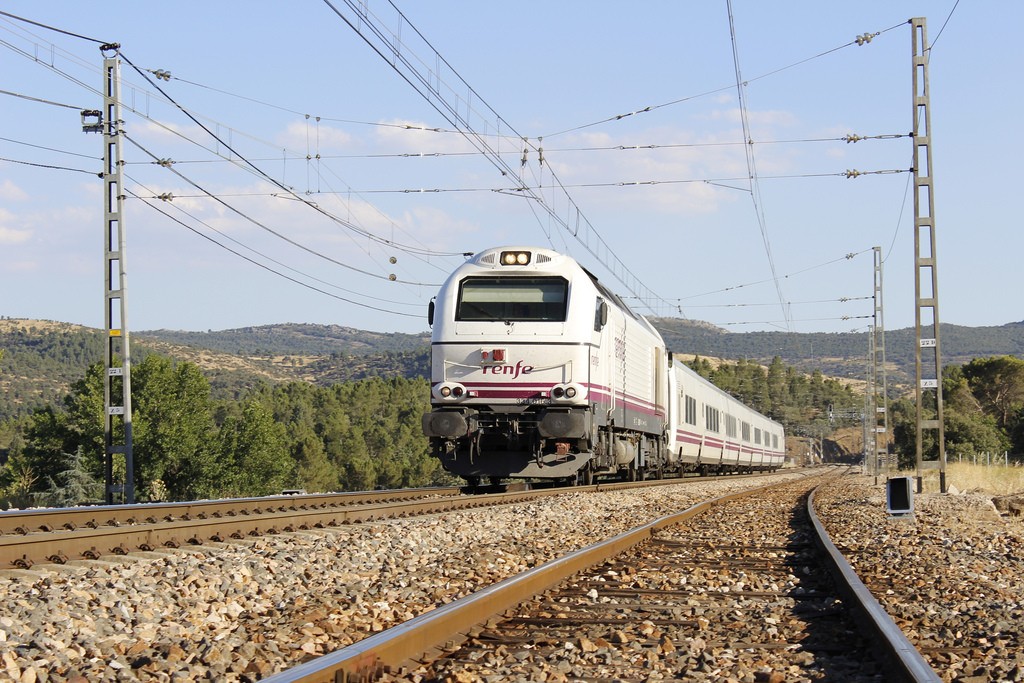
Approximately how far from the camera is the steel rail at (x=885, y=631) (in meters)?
4.68

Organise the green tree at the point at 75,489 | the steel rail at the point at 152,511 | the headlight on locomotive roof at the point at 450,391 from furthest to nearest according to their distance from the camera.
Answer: the green tree at the point at 75,489 → the headlight on locomotive roof at the point at 450,391 → the steel rail at the point at 152,511

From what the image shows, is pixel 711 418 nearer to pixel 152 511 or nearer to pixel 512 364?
pixel 512 364

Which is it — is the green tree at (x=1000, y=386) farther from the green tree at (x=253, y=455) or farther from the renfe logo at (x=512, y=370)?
the renfe logo at (x=512, y=370)

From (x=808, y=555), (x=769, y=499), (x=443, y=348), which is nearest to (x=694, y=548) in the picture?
(x=808, y=555)

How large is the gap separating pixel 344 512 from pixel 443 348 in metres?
5.48

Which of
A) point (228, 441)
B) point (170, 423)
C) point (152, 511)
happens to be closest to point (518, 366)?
point (152, 511)

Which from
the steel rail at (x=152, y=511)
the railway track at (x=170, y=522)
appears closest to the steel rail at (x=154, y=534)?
the railway track at (x=170, y=522)

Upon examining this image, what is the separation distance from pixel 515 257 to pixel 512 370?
2.02 m

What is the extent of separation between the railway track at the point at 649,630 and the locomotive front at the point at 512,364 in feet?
27.4

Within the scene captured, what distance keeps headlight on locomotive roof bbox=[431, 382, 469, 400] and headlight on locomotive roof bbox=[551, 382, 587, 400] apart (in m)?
1.49

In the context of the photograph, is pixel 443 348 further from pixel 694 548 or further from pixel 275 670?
pixel 275 670

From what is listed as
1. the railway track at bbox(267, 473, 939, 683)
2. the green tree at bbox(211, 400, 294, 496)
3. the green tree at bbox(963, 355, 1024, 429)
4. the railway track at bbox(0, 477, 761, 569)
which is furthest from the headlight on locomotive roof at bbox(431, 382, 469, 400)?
the green tree at bbox(963, 355, 1024, 429)

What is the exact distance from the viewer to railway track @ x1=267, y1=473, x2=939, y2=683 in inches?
205

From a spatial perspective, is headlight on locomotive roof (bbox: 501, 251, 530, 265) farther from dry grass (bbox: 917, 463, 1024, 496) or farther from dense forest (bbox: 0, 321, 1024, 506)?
dense forest (bbox: 0, 321, 1024, 506)
